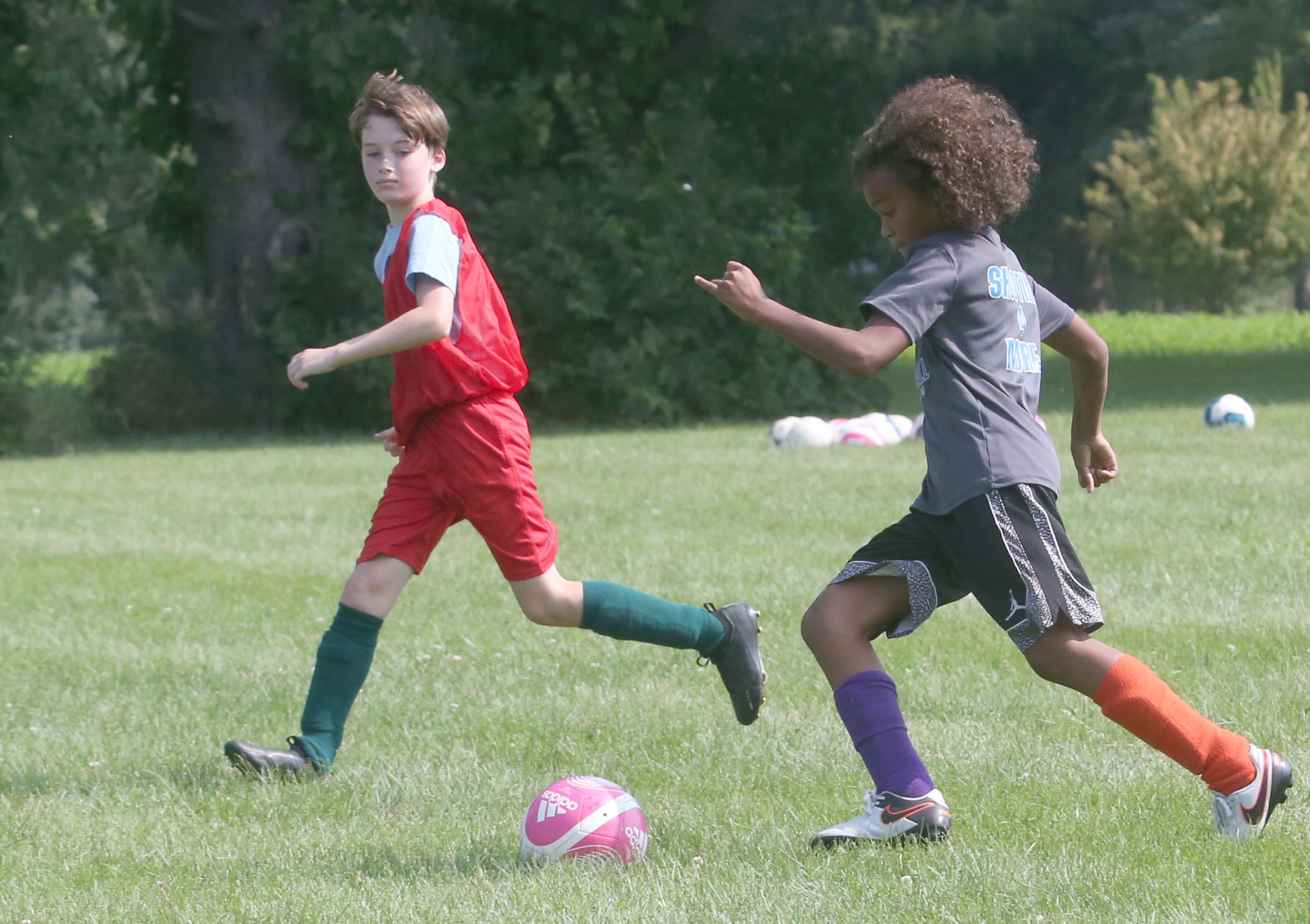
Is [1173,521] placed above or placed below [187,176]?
below

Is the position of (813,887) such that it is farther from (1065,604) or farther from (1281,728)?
(1281,728)

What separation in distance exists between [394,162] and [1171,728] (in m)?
2.40

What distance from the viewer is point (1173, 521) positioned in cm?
884

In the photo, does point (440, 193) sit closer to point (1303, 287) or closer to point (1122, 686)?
point (1122, 686)

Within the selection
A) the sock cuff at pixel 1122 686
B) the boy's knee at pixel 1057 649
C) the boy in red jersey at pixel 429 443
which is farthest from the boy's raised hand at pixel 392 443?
the sock cuff at pixel 1122 686

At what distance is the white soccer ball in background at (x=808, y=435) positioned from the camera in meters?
14.0

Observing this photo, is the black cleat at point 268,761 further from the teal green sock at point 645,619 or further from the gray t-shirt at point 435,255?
the gray t-shirt at point 435,255

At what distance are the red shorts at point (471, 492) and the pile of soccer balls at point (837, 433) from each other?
9502mm

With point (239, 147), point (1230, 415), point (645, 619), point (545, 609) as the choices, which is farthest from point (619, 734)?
point (239, 147)

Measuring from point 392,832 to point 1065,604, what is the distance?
169 cm

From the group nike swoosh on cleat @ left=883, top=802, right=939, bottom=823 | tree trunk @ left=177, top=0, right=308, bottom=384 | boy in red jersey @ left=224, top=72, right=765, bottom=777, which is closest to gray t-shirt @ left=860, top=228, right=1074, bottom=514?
nike swoosh on cleat @ left=883, top=802, right=939, bottom=823

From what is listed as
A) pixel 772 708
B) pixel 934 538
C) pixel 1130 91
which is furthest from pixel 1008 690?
pixel 1130 91

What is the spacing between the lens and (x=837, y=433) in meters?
14.3

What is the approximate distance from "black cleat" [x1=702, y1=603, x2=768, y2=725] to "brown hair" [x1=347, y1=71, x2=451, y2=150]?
1.60 meters
